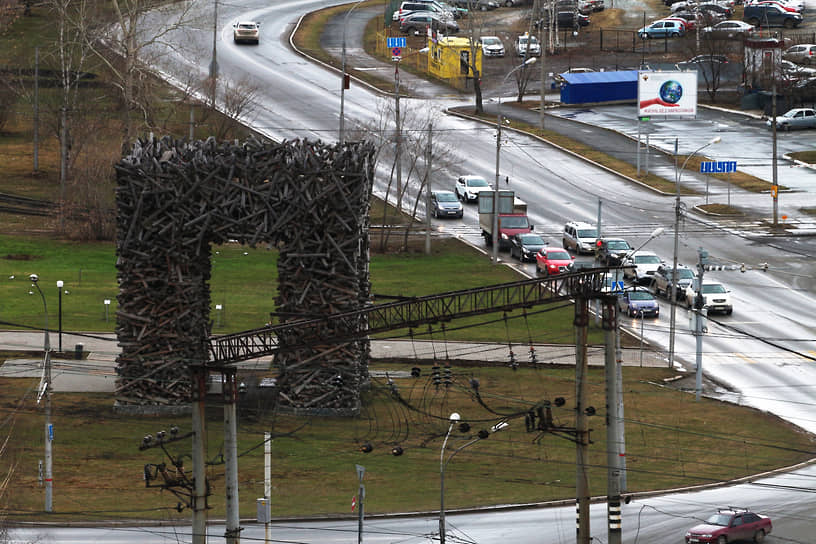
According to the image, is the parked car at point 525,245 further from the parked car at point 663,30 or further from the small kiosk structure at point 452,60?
the parked car at point 663,30

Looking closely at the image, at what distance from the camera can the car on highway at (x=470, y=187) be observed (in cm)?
9301

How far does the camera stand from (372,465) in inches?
1964

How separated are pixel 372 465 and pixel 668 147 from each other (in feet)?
195

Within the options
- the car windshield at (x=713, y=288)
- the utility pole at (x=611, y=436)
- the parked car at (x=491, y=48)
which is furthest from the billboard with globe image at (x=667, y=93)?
the utility pole at (x=611, y=436)

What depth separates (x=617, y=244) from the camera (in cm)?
7800

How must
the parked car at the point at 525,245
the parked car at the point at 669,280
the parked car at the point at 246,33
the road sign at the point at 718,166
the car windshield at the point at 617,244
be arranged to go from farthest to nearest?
the parked car at the point at 246,33 < the road sign at the point at 718,166 < the parked car at the point at 525,245 < the car windshield at the point at 617,244 < the parked car at the point at 669,280

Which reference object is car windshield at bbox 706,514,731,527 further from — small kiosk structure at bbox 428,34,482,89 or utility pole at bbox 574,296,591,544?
small kiosk structure at bbox 428,34,482,89

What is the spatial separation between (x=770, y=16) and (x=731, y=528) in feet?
335

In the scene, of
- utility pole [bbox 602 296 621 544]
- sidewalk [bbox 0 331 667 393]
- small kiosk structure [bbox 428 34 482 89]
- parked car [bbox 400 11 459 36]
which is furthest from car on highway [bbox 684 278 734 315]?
parked car [bbox 400 11 459 36]

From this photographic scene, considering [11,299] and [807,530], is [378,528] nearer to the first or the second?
[807,530]

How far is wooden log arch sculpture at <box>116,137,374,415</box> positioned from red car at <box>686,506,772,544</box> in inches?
596

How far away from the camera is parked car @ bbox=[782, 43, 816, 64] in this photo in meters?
124

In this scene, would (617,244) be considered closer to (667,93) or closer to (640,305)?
(640,305)

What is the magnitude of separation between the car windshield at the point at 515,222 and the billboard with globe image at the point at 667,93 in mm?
24815
